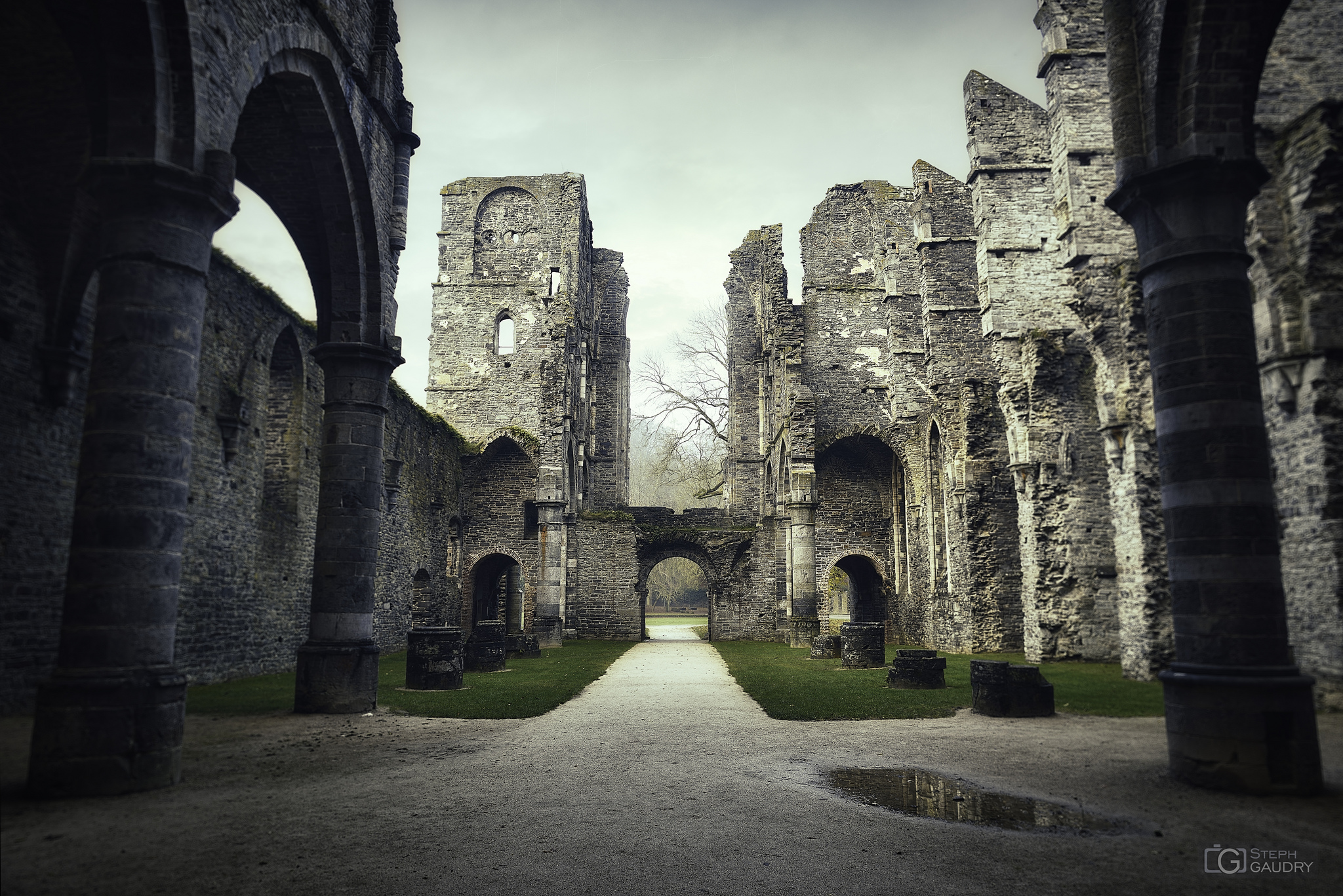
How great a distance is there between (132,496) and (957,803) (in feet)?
18.6

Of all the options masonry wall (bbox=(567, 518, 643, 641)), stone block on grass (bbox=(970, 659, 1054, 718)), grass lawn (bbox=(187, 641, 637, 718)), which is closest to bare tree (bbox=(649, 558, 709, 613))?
masonry wall (bbox=(567, 518, 643, 641))

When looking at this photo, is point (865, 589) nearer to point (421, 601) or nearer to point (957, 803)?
point (421, 601)

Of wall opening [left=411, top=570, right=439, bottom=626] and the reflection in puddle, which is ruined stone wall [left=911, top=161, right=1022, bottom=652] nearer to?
wall opening [left=411, top=570, right=439, bottom=626]

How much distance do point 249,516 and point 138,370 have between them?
28.6 ft

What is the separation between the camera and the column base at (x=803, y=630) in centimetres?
2127

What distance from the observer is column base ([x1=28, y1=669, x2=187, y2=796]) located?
489 centimetres

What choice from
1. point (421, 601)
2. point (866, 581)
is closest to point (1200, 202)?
point (421, 601)

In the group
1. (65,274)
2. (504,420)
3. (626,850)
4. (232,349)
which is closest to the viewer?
(626,850)

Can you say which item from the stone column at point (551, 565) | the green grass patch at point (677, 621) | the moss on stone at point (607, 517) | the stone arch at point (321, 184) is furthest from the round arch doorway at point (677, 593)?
the stone arch at point (321, 184)

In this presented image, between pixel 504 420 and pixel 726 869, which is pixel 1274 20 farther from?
pixel 504 420

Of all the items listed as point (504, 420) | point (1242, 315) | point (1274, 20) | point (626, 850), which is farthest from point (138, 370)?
point (504, 420)

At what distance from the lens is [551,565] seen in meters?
22.7

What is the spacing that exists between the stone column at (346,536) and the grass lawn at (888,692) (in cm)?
475

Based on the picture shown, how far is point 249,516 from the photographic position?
1329cm
